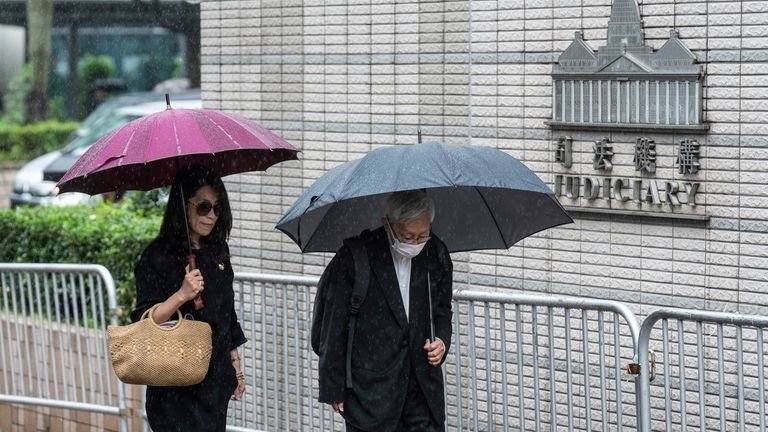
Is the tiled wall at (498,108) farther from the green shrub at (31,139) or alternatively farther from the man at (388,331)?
the green shrub at (31,139)

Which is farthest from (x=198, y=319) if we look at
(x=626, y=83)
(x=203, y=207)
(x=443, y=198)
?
(x=626, y=83)

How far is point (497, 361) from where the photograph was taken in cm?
687

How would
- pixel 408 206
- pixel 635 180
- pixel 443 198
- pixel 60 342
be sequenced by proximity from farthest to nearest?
pixel 60 342 < pixel 635 180 < pixel 443 198 < pixel 408 206

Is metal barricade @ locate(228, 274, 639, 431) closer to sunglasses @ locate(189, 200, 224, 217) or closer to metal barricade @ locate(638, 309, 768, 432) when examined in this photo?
metal barricade @ locate(638, 309, 768, 432)

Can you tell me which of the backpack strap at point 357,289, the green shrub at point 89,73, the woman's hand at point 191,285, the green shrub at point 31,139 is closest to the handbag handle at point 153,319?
the woman's hand at point 191,285

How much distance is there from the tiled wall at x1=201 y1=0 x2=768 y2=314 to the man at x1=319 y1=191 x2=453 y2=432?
171cm

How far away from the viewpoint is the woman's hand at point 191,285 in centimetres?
536

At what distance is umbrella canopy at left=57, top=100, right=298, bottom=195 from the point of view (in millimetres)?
5324

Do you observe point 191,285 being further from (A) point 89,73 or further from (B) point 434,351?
(A) point 89,73

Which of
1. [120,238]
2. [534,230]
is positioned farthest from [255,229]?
[534,230]

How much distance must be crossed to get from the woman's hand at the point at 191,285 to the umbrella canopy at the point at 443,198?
0.42m

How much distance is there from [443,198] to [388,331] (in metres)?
0.82

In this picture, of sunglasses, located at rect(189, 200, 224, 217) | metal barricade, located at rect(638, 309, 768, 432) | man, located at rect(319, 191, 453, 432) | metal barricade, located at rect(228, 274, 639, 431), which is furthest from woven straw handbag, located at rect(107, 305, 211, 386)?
metal barricade, located at rect(638, 309, 768, 432)

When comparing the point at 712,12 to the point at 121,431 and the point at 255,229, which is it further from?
the point at 121,431
